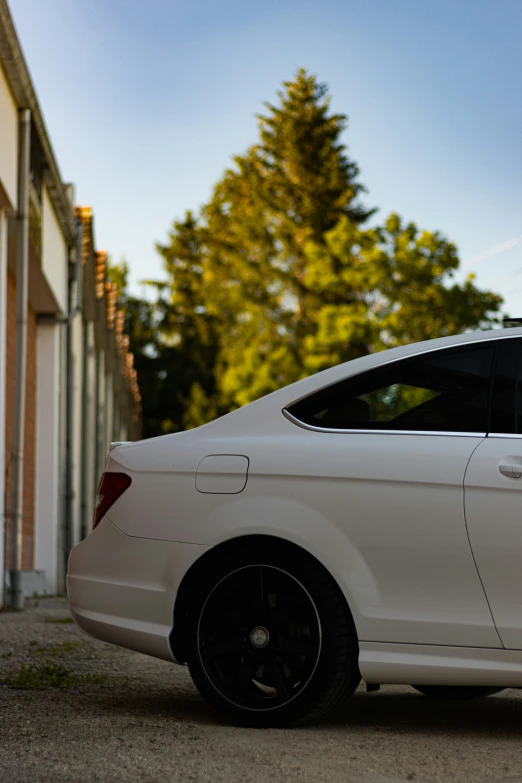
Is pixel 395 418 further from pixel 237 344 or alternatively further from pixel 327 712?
pixel 237 344

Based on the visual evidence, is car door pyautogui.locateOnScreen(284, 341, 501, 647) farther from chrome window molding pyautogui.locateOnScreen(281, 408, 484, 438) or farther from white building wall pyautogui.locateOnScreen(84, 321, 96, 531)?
white building wall pyautogui.locateOnScreen(84, 321, 96, 531)

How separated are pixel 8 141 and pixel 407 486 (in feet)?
31.4

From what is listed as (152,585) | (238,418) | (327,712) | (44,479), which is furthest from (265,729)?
(44,479)

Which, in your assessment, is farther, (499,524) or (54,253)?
(54,253)

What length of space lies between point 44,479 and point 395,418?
1460 centimetres

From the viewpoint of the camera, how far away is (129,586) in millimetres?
5418

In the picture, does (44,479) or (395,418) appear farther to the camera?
(44,479)

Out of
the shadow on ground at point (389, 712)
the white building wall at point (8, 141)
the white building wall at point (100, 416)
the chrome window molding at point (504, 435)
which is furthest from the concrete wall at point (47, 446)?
the chrome window molding at point (504, 435)

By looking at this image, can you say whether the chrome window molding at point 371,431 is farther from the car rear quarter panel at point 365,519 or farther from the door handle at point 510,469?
the door handle at point 510,469

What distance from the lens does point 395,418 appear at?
5254 mm

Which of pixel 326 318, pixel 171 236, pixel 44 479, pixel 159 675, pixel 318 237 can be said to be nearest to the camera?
pixel 159 675

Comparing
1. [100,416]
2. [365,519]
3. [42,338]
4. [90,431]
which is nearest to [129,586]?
[365,519]

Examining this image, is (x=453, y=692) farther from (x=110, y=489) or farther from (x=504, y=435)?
(x=110, y=489)

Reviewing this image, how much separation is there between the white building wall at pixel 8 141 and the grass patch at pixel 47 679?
709 centimetres
